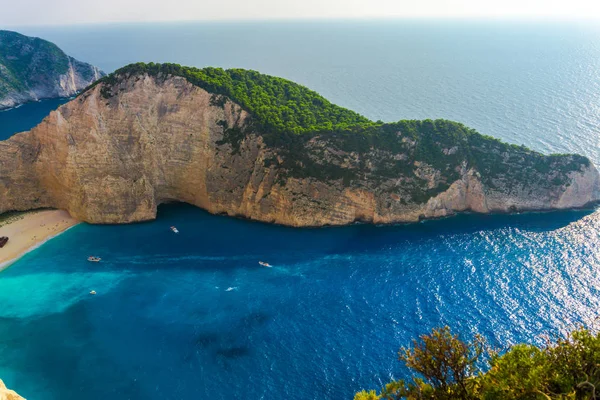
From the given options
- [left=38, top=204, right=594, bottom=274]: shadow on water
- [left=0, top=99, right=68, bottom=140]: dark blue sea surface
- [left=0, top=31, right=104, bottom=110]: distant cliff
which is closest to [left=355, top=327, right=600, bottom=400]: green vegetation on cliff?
[left=38, top=204, right=594, bottom=274]: shadow on water

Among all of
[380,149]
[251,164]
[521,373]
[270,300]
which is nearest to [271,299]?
[270,300]

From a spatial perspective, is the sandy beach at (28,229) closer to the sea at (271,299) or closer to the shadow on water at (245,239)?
the sea at (271,299)

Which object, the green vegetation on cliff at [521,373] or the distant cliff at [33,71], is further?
the distant cliff at [33,71]

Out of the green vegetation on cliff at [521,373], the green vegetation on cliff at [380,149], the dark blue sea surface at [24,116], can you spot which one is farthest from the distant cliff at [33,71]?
the green vegetation on cliff at [521,373]

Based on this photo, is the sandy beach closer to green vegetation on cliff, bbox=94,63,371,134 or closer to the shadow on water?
the shadow on water

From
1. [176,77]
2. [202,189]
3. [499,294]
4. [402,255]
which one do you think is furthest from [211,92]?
[499,294]

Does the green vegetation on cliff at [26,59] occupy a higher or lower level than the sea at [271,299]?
higher

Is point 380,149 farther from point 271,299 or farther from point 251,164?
point 271,299
